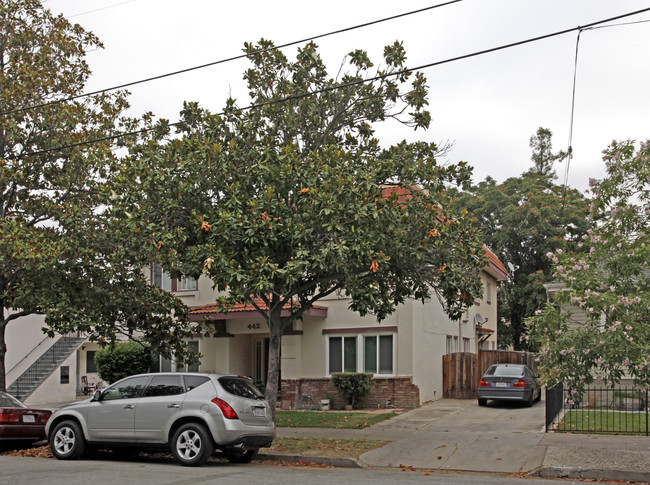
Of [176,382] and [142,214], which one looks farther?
[142,214]

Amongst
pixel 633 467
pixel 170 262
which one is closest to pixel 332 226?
pixel 170 262

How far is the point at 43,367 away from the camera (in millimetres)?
27594

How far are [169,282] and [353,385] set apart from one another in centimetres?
813

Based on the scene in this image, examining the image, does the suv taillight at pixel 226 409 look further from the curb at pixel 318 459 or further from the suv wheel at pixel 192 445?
the curb at pixel 318 459

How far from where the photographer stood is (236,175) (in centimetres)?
1390

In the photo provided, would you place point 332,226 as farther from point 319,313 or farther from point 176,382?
point 319,313

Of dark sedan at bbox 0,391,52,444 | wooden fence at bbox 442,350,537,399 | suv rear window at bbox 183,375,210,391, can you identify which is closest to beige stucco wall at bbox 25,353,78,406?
dark sedan at bbox 0,391,52,444

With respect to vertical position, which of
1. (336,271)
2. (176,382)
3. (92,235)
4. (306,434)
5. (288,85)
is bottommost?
(306,434)

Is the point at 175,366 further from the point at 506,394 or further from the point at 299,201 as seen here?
the point at 299,201

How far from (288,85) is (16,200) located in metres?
7.89

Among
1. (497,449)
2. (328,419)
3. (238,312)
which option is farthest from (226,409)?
(238,312)

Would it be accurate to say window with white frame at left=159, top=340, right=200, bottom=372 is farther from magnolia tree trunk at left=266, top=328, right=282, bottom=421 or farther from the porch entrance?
magnolia tree trunk at left=266, top=328, right=282, bottom=421

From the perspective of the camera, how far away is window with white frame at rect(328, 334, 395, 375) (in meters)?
22.3

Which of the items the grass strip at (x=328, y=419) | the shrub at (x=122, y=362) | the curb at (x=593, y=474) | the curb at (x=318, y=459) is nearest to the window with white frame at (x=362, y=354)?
the grass strip at (x=328, y=419)
